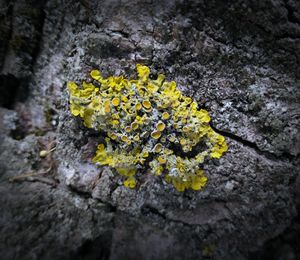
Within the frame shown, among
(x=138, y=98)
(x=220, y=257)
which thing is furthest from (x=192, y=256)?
(x=138, y=98)

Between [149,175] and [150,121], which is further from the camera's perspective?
[149,175]

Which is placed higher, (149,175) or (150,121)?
(150,121)

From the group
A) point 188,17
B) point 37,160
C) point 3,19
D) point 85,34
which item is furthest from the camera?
point 37,160

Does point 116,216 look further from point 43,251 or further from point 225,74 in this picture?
point 225,74
